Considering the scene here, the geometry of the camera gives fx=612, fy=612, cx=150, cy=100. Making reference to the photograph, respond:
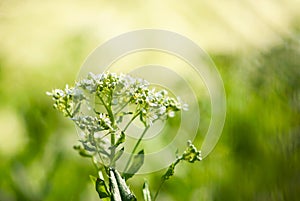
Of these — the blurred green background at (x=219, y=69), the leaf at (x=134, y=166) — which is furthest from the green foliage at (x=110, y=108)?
the blurred green background at (x=219, y=69)

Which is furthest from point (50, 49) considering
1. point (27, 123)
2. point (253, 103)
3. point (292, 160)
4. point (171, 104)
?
point (171, 104)

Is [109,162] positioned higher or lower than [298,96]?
lower

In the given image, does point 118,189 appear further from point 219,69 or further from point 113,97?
point 219,69

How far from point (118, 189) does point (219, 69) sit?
0.73m

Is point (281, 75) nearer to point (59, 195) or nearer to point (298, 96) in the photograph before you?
point (298, 96)

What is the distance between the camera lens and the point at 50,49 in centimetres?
154

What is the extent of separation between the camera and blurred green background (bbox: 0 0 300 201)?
2.97ft

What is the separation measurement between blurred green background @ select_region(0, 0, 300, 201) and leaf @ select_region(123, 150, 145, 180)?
35 centimetres

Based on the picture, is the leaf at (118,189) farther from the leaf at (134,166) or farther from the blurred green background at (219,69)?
the blurred green background at (219,69)

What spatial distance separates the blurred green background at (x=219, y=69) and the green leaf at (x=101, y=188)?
363 mm

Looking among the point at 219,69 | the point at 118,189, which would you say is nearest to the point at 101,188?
the point at 118,189

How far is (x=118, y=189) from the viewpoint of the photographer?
49 centimetres

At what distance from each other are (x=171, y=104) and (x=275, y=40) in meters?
0.70

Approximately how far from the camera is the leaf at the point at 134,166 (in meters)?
0.53
